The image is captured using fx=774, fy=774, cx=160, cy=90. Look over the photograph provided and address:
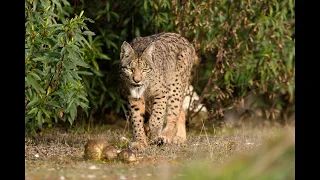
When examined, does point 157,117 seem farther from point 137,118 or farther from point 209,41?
point 209,41

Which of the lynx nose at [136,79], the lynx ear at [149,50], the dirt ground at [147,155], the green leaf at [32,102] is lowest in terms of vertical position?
the dirt ground at [147,155]

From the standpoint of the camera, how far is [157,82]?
984 centimetres

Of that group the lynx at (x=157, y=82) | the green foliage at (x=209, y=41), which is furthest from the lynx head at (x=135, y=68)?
the green foliage at (x=209, y=41)

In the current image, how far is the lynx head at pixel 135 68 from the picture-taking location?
30.8 ft

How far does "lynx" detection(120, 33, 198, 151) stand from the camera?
31.0 ft

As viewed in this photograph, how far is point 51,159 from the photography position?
827 cm

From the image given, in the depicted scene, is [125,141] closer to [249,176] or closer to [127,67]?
[127,67]

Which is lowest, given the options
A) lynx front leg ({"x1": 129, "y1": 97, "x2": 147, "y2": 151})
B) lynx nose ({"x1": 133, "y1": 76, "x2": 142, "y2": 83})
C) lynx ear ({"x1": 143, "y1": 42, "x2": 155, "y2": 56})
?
lynx front leg ({"x1": 129, "y1": 97, "x2": 147, "y2": 151})

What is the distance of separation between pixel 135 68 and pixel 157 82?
557 millimetres

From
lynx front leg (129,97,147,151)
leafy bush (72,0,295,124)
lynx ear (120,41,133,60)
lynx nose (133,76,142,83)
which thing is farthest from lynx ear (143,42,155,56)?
leafy bush (72,0,295,124)

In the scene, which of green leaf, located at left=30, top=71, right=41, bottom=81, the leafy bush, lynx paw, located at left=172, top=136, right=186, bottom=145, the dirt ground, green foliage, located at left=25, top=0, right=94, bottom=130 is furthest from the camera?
the leafy bush

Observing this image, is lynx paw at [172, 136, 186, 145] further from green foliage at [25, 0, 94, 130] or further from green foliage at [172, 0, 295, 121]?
green foliage at [172, 0, 295, 121]

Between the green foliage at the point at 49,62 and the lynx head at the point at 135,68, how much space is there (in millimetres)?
680

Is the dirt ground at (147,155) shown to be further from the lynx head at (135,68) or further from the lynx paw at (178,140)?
the lynx head at (135,68)
